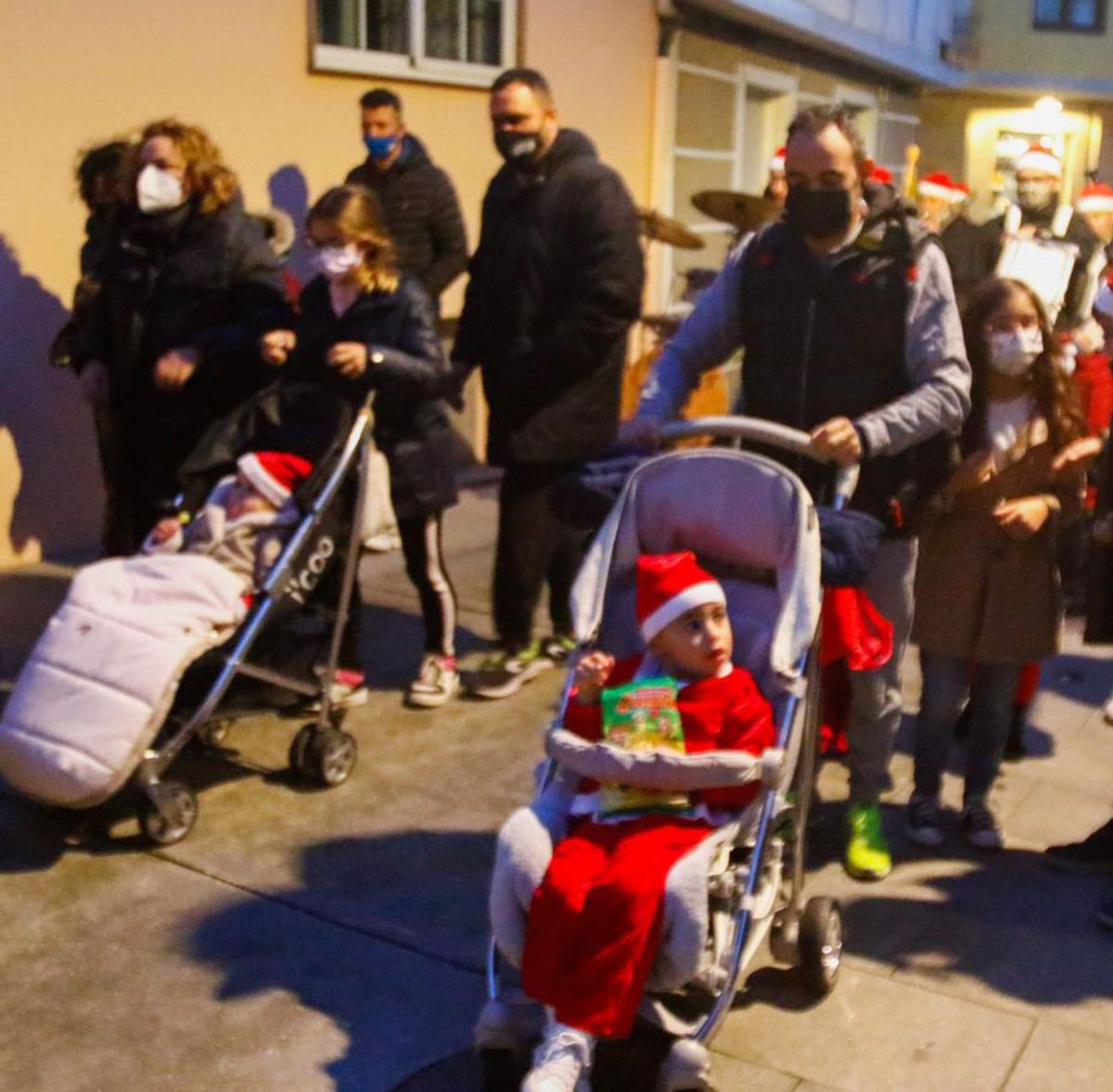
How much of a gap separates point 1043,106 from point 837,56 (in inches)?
339

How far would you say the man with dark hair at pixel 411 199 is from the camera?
698cm

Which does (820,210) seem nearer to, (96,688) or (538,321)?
(538,321)

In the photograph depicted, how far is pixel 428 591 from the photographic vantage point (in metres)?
5.55

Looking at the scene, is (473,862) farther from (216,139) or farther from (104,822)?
(216,139)

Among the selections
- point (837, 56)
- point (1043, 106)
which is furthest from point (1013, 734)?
point (1043, 106)

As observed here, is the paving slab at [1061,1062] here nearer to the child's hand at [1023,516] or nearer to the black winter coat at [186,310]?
the child's hand at [1023,516]

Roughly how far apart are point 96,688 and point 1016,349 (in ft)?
8.72

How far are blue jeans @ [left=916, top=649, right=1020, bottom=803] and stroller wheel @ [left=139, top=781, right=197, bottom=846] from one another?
215cm

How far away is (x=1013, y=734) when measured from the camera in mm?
5246

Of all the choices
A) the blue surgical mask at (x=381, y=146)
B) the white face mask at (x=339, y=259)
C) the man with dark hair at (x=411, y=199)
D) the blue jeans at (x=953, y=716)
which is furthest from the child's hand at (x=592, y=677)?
the blue surgical mask at (x=381, y=146)

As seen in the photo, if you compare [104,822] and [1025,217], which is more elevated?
[1025,217]

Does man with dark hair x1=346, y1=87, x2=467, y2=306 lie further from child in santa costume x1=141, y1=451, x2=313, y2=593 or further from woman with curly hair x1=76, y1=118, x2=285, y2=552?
child in santa costume x1=141, y1=451, x2=313, y2=593

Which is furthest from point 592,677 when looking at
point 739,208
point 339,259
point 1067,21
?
point 1067,21

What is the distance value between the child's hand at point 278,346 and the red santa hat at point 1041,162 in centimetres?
433
